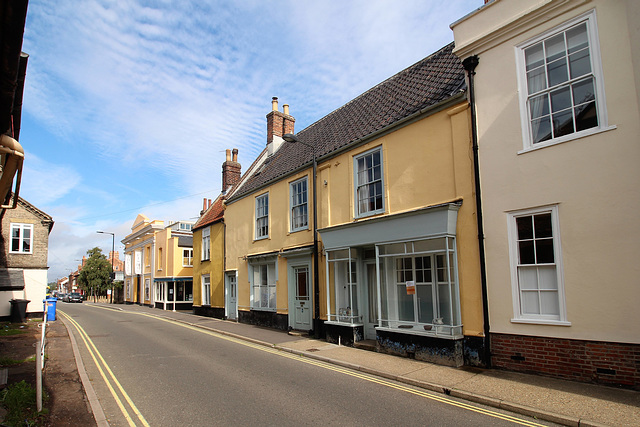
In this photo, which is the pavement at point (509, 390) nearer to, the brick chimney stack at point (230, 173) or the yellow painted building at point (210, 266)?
the yellow painted building at point (210, 266)

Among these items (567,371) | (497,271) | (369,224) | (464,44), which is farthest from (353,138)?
Result: (567,371)

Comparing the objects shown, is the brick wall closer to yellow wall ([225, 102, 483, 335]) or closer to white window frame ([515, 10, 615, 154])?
yellow wall ([225, 102, 483, 335])

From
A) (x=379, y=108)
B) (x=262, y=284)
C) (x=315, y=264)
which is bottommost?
(x=262, y=284)

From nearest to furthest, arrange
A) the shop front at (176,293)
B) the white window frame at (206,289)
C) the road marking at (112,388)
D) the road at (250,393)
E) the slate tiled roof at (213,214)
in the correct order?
the road at (250,393) < the road marking at (112,388) < the slate tiled roof at (213,214) < the white window frame at (206,289) < the shop front at (176,293)

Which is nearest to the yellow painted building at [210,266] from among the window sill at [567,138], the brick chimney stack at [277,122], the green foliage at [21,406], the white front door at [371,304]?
the brick chimney stack at [277,122]

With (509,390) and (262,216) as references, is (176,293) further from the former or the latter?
(509,390)

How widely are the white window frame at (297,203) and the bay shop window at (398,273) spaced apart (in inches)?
87.2

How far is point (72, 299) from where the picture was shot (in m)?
53.2

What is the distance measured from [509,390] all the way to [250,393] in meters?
4.57

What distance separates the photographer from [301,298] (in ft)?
51.2

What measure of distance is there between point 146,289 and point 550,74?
130ft

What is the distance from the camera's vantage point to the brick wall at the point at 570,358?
682cm

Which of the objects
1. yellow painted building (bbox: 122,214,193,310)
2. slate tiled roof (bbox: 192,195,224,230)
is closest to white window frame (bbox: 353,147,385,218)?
slate tiled roof (bbox: 192,195,224,230)

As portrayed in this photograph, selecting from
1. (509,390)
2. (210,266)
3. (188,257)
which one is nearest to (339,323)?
(509,390)
